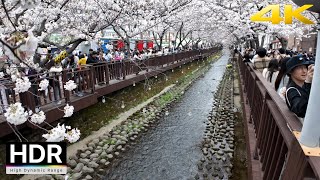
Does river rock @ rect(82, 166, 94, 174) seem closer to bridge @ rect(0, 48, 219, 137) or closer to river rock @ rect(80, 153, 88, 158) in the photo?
river rock @ rect(80, 153, 88, 158)

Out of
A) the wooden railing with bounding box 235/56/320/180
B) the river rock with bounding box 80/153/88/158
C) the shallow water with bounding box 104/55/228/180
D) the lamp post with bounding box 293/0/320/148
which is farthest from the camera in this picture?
the river rock with bounding box 80/153/88/158

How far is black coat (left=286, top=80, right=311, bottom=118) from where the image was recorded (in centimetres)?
243

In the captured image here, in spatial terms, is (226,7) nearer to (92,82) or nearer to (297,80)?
(92,82)

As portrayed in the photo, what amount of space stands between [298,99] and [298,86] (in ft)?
1.46

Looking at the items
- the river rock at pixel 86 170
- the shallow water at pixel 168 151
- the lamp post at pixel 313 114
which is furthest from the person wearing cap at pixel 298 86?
the river rock at pixel 86 170

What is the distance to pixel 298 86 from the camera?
2906mm

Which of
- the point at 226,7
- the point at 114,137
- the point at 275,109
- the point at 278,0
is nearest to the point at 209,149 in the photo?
the point at 114,137

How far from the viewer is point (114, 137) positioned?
7.55 meters

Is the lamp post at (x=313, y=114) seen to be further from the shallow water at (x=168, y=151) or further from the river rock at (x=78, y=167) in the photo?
the river rock at (x=78, y=167)

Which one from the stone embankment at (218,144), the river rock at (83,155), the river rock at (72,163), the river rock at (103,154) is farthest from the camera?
the river rock at (103,154)

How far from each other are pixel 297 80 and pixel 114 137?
5567mm

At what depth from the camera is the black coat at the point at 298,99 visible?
7.98ft

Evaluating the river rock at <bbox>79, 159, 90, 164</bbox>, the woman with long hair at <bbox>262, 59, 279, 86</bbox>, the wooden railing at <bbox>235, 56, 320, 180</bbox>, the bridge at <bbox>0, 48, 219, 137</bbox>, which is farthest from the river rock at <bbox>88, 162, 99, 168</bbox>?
the woman with long hair at <bbox>262, 59, 279, 86</bbox>

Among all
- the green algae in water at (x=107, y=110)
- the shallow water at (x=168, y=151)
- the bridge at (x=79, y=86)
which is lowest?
the shallow water at (x=168, y=151)
